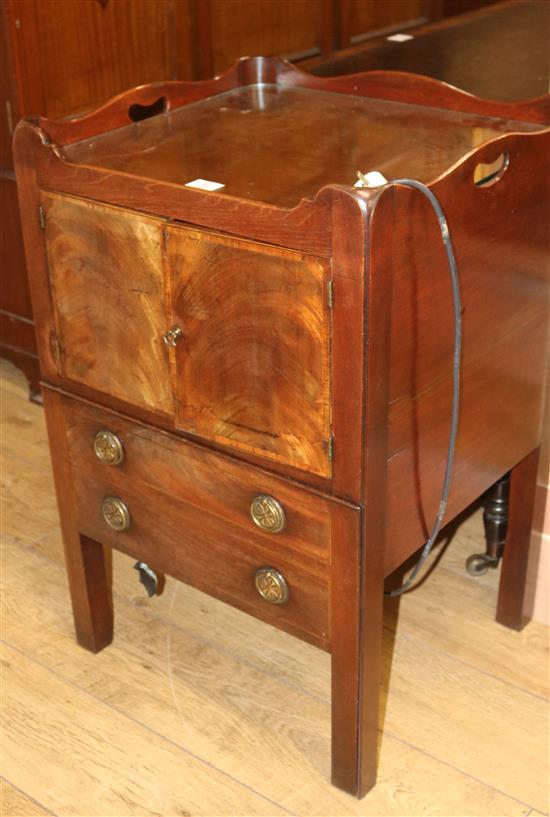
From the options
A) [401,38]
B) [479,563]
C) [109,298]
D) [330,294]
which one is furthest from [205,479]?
Answer: [401,38]

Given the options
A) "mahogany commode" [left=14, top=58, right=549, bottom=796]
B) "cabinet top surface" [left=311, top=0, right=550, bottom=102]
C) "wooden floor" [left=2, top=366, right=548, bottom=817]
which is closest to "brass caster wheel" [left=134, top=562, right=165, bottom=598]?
"wooden floor" [left=2, top=366, right=548, bottom=817]

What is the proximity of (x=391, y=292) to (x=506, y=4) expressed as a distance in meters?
1.79

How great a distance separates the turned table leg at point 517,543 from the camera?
1.82 meters

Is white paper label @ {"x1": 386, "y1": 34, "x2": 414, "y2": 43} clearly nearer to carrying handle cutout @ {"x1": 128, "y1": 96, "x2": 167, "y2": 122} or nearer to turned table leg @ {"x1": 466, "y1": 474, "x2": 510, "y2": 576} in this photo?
carrying handle cutout @ {"x1": 128, "y1": 96, "x2": 167, "y2": 122}

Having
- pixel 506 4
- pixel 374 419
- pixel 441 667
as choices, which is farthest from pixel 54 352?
pixel 506 4

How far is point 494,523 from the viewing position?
1997 mm

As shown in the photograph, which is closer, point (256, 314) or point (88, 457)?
point (256, 314)

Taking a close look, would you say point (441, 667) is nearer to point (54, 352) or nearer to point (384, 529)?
point (384, 529)

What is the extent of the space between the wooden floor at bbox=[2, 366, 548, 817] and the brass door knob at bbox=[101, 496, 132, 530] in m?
0.29

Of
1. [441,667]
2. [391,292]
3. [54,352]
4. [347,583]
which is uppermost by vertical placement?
[391,292]

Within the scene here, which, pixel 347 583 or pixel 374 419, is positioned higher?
pixel 374 419

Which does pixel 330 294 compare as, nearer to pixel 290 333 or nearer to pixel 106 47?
pixel 290 333

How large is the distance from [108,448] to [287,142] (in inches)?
19.8

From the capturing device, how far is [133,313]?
1.52 m
